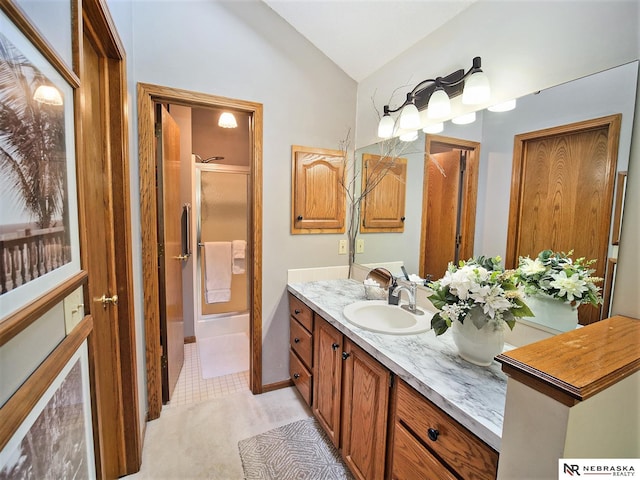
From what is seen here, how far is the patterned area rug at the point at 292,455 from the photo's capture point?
1.52 m

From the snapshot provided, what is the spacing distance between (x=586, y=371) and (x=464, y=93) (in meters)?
1.22

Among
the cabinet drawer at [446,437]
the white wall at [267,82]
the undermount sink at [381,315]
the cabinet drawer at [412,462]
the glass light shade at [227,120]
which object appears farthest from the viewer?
the glass light shade at [227,120]

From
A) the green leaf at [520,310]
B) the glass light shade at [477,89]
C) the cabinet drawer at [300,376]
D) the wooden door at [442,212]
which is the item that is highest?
the glass light shade at [477,89]

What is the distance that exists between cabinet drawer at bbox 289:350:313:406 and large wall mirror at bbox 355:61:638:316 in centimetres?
91

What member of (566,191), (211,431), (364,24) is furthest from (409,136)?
(211,431)

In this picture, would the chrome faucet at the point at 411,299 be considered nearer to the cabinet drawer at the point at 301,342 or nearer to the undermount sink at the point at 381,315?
the undermount sink at the point at 381,315

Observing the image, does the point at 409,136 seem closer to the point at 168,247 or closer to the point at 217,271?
the point at 168,247

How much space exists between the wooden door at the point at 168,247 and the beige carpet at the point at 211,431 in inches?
11.8

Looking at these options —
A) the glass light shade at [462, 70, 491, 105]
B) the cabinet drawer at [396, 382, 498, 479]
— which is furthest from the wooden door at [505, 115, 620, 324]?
the cabinet drawer at [396, 382, 498, 479]

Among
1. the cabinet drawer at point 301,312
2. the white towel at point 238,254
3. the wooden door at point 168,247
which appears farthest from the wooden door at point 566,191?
the white towel at point 238,254

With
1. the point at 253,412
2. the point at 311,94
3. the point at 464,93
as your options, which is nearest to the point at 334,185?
the point at 311,94

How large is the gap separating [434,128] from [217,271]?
2.52 meters

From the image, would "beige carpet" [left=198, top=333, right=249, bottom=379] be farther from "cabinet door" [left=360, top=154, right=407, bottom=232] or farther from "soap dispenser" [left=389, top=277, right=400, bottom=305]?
"cabinet door" [left=360, top=154, right=407, bottom=232]

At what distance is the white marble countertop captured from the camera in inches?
31.3
